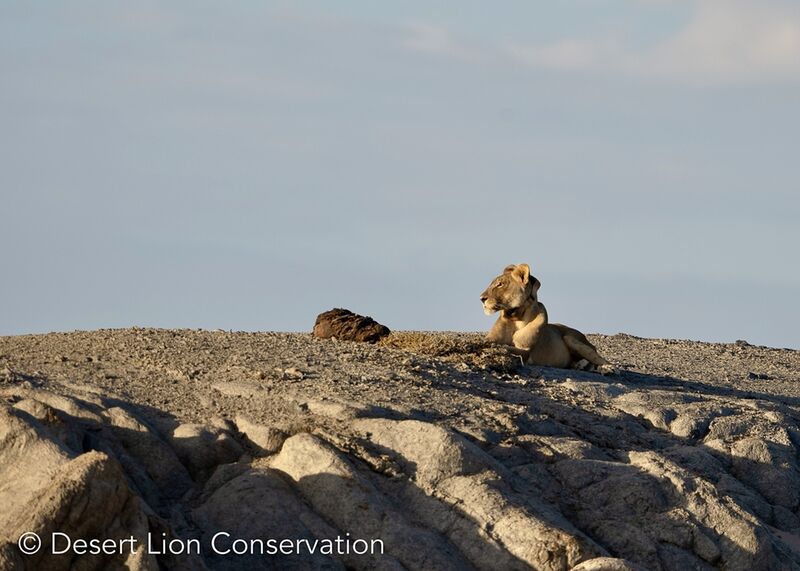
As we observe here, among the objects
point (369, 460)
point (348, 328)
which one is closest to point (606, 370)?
point (348, 328)

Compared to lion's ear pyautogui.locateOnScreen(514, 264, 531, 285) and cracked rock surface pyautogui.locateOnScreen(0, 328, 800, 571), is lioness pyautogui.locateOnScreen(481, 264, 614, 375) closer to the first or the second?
lion's ear pyautogui.locateOnScreen(514, 264, 531, 285)

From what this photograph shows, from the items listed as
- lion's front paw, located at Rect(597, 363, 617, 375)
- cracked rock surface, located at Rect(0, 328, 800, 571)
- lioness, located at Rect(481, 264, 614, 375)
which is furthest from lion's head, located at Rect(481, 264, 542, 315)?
cracked rock surface, located at Rect(0, 328, 800, 571)

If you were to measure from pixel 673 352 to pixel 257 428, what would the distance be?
16.2 metres

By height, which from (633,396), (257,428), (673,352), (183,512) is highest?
(673,352)

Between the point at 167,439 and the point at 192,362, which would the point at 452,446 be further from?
the point at 192,362

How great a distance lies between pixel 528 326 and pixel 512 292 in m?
0.52

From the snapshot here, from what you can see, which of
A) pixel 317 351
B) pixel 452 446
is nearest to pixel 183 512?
pixel 452 446

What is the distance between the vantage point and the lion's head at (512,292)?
1902 centimetres

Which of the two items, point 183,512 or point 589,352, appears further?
point 589,352

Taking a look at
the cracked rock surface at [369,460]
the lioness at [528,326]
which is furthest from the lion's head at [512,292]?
the cracked rock surface at [369,460]

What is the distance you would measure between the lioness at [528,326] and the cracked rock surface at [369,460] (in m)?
2.15

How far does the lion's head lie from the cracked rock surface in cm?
258

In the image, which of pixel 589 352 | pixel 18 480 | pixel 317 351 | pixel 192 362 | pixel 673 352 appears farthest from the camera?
pixel 673 352

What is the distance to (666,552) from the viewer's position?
12219 mm
